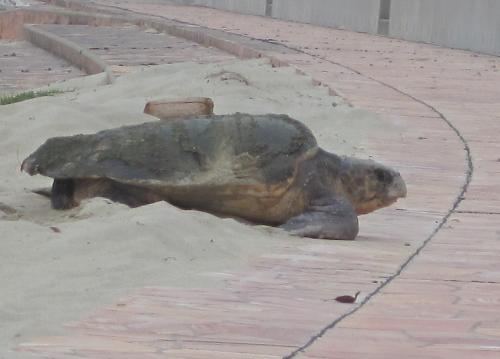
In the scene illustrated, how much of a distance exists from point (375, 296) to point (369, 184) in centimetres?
205

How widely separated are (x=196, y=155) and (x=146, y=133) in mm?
275

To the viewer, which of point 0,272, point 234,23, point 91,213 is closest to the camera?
point 0,272

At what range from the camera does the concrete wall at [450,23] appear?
18.4 m

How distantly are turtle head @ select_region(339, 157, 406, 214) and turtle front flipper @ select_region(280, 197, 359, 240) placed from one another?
28 cm

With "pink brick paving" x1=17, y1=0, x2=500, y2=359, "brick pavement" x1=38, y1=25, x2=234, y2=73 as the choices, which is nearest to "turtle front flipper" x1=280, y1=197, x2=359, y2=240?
"pink brick paving" x1=17, y1=0, x2=500, y2=359

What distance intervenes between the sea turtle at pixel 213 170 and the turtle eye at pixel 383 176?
29 centimetres

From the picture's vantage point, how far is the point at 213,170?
20.4 ft

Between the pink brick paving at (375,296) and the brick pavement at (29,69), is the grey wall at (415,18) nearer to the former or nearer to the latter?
the brick pavement at (29,69)

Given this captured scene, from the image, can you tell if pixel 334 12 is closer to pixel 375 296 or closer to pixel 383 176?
pixel 383 176

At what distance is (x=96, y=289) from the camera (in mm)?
4520

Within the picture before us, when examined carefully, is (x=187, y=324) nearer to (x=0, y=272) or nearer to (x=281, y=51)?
(x=0, y=272)

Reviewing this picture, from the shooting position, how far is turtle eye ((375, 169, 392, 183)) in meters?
6.62

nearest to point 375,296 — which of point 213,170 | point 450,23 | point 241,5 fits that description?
point 213,170

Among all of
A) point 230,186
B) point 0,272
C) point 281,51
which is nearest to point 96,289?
point 0,272
